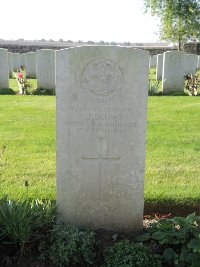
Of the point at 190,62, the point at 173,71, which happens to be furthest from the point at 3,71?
the point at 190,62

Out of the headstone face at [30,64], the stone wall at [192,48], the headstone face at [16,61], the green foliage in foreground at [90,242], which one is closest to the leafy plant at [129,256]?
the green foliage in foreground at [90,242]

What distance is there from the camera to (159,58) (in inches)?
739

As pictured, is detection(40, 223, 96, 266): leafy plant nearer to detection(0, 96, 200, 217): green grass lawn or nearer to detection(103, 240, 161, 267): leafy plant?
detection(103, 240, 161, 267): leafy plant

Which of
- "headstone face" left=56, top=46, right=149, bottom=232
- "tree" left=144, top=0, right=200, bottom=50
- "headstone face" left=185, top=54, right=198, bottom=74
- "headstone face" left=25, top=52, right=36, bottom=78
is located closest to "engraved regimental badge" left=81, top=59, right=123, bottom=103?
"headstone face" left=56, top=46, right=149, bottom=232

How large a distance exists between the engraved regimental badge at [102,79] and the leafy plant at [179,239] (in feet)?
3.84

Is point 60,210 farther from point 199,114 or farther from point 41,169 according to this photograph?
point 199,114

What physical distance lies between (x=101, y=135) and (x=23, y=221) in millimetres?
968

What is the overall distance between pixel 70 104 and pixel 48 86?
1178cm

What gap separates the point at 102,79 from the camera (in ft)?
11.0

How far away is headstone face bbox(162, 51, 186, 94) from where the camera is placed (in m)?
14.2

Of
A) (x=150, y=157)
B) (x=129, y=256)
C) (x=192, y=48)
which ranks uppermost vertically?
(x=192, y=48)

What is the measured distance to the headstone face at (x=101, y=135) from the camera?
331 centimetres

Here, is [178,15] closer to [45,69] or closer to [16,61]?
[16,61]

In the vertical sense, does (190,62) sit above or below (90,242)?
above
